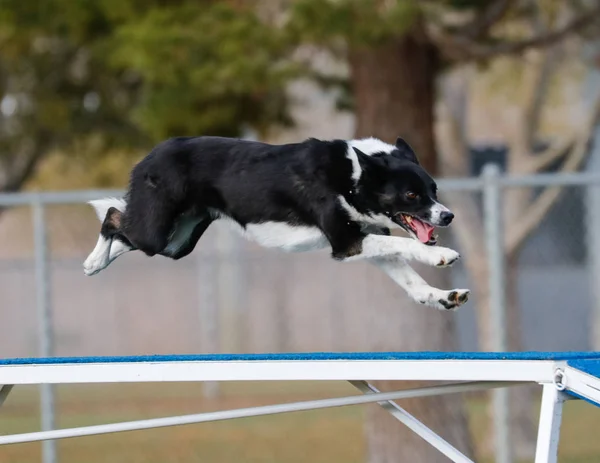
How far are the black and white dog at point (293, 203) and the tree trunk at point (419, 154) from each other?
13.3 feet

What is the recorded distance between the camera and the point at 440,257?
349cm

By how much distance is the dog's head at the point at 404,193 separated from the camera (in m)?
3.61

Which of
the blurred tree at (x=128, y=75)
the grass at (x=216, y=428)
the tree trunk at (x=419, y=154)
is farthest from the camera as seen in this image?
the grass at (x=216, y=428)

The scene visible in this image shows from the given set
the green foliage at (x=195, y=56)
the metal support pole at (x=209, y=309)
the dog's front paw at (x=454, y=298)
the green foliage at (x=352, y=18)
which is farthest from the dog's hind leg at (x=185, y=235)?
the metal support pole at (x=209, y=309)

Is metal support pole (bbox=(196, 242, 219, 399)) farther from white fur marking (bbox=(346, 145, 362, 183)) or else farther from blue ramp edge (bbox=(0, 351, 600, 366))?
white fur marking (bbox=(346, 145, 362, 183))

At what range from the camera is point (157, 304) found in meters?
14.5

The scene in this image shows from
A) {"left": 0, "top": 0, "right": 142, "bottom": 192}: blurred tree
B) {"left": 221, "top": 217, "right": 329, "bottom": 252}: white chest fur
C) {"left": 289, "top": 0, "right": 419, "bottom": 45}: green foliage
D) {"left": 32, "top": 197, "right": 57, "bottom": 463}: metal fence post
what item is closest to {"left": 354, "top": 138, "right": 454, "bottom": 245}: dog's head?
{"left": 221, "top": 217, "right": 329, "bottom": 252}: white chest fur

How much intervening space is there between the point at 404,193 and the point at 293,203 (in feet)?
1.18

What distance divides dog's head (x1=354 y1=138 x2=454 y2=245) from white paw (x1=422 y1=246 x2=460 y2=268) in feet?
0.33

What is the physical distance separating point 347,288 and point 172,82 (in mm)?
5926

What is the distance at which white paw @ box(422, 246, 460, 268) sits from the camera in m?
3.48

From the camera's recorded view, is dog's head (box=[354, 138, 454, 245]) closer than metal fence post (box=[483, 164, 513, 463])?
Yes

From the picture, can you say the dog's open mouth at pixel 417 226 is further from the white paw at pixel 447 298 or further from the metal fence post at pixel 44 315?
the metal fence post at pixel 44 315

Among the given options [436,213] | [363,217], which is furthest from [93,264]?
[436,213]
